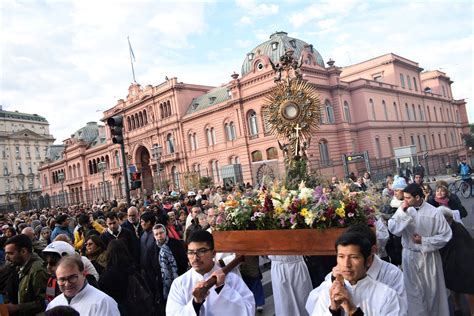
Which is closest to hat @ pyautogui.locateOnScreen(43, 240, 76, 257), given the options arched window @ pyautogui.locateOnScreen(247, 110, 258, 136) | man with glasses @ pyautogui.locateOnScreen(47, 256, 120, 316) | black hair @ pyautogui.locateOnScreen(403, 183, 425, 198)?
man with glasses @ pyautogui.locateOnScreen(47, 256, 120, 316)

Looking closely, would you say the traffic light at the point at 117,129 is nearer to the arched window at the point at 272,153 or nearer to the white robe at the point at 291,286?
the white robe at the point at 291,286

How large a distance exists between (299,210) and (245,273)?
7.07 ft

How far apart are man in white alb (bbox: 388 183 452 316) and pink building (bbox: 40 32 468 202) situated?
66.7ft

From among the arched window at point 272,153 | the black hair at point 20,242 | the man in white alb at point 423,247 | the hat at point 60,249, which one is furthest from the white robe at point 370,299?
the arched window at point 272,153

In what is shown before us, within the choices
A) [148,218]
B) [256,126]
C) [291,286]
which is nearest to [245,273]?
[291,286]

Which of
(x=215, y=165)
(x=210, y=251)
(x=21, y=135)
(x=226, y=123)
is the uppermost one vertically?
(x=21, y=135)

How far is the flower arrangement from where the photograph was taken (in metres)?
4.11

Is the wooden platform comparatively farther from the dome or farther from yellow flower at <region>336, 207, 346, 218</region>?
the dome

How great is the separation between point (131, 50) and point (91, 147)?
19.4 metres

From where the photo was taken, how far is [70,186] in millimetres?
65562

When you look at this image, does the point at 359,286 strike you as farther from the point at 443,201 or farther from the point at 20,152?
the point at 20,152

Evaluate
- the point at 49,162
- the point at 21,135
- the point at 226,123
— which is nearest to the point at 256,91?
the point at 226,123

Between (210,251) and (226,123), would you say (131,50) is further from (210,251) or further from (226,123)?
(210,251)

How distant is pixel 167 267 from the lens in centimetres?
561
